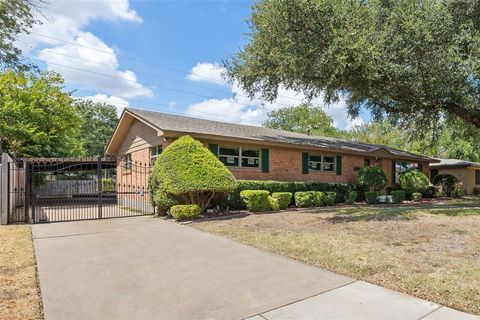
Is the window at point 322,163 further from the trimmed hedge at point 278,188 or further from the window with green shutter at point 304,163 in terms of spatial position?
the trimmed hedge at point 278,188

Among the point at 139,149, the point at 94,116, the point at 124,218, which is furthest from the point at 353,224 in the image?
the point at 94,116

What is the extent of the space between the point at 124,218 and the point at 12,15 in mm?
8718

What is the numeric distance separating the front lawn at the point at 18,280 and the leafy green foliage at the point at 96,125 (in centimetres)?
4295

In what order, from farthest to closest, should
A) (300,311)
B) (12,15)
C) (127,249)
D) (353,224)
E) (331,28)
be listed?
(12,15) < (331,28) < (353,224) < (127,249) < (300,311)

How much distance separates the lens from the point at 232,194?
1341 centimetres

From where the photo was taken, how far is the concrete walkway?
12.7 ft

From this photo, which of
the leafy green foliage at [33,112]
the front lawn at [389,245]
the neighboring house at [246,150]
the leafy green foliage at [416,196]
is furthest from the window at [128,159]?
the leafy green foliage at [416,196]

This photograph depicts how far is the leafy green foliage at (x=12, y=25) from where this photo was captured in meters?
12.0

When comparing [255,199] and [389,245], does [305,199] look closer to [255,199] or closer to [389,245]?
[255,199]

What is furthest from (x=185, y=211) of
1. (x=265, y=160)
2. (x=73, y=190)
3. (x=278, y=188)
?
(x=73, y=190)

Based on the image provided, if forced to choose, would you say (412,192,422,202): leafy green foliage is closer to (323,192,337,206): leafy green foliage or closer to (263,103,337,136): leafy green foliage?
(323,192,337,206): leafy green foliage

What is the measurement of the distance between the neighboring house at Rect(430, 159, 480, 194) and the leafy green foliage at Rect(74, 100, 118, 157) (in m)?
41.2

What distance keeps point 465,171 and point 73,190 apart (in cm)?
3005

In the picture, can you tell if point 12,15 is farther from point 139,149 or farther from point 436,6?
point 436,6
